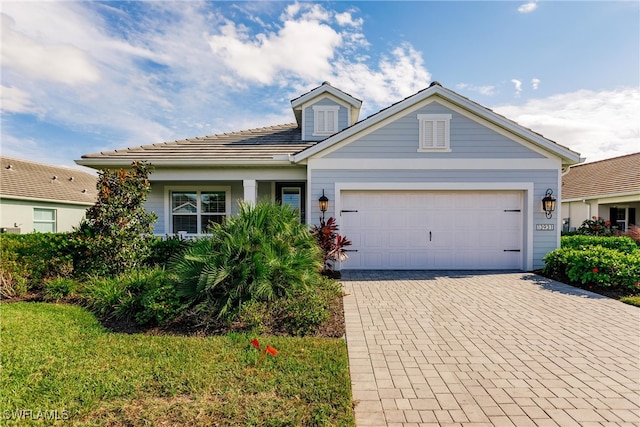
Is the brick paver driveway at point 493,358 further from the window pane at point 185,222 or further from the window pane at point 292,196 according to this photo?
the window pane at point 185,222

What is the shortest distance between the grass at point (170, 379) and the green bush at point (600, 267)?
22.2ft

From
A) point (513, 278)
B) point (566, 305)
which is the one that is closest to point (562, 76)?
point (513, 278)

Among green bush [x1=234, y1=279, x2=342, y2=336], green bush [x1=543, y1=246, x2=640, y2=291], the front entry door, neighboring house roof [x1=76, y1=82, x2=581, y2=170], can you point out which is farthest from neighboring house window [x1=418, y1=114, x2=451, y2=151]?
green bush [x1=234, y1=279, x2=342, y2=336]

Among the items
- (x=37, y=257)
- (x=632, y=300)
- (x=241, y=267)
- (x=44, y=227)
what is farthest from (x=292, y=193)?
(x=44, y=227)

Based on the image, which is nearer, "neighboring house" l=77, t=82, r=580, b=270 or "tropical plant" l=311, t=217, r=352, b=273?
"tropical plant" l=311, t=217, r=352, b=273

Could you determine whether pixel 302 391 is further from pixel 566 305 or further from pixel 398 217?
pixel 398 217

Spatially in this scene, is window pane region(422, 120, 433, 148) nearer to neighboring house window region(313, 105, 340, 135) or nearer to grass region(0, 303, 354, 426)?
neighboring house window region(313, 105, 340, 135)

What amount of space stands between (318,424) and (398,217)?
7.28 meters

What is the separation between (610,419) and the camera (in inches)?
105

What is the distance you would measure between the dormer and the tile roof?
0.57 metres

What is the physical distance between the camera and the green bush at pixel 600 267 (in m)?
6.78

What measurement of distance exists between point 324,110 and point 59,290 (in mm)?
9160

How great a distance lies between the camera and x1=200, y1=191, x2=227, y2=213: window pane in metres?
10.7

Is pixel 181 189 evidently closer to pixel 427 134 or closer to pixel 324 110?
pixel 324 110
